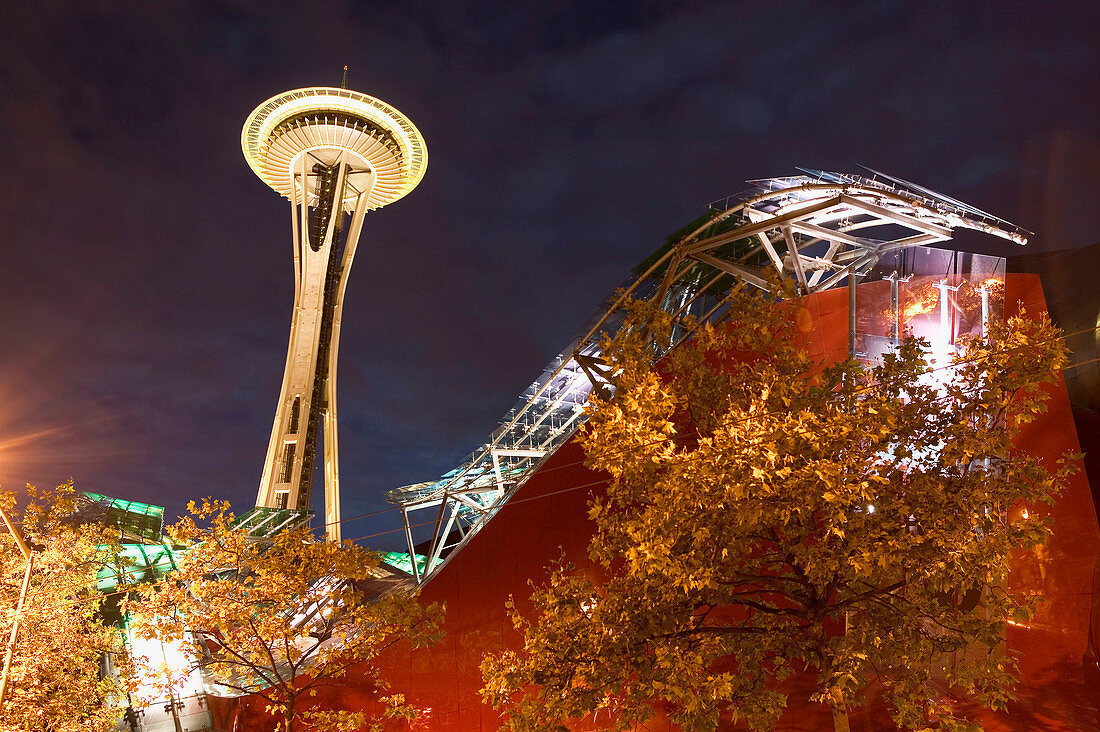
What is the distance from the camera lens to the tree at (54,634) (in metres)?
16.4

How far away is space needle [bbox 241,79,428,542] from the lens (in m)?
42.4

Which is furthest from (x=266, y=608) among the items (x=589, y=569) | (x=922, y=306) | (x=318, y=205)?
(x=318, y=205)

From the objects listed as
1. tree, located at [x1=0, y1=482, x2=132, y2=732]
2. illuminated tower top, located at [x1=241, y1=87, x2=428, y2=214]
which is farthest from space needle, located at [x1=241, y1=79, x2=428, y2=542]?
tree, located at [x1=0, y1=482, x2=132, y2=732]

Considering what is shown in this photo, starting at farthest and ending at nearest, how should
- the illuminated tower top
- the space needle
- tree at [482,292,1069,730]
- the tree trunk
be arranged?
the illuminated tower top → the space needle → the tree trunk → tree at [482,292,1069,730]

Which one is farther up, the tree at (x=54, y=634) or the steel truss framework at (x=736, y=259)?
the steel truss framework at (x=736, y=259)

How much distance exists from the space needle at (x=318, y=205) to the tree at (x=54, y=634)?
854 inches

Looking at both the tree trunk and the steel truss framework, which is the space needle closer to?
the steel truss framework

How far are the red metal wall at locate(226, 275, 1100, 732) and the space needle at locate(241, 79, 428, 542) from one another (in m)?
22.5

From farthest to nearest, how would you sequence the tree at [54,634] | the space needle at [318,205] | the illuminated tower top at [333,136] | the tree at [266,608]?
1. the illuminated tower top at [333,136]
2. the space needle at [318,205]
3. the tree at [54,634]
4. the tree at [266,608]

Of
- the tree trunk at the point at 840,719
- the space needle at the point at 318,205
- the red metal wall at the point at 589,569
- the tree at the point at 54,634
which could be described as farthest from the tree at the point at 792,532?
the space needle at the point at 318,205

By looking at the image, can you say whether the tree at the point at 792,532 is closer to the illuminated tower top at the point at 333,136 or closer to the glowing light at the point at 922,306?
the glowing light at the point at 922,306

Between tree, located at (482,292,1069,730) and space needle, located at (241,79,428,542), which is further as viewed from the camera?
space needle, located at (241,79,428,542)

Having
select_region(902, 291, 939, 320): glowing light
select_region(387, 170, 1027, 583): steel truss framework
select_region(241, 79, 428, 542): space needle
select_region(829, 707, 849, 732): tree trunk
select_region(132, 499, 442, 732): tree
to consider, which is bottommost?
select_region(829, 707, 849, 732): tree trunk

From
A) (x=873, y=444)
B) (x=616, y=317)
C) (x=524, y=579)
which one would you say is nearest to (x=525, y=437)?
(x=616, y=317)
